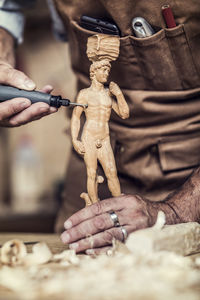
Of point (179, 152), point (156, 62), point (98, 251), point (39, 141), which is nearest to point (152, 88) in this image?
point (156, 62)

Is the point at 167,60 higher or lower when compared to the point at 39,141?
lower

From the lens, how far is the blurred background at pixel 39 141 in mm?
2916

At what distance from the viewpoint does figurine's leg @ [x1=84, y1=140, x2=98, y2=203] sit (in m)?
1.01

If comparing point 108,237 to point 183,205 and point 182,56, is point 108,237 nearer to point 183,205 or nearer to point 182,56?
point 183,205

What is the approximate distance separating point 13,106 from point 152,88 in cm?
44

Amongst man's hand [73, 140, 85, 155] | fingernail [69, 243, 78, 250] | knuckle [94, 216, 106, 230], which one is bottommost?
fingernail [69, 243, 78, 250]

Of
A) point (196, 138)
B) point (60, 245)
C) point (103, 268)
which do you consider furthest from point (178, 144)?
point (103, 268)

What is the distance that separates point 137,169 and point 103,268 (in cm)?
64

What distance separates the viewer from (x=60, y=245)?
111 cm

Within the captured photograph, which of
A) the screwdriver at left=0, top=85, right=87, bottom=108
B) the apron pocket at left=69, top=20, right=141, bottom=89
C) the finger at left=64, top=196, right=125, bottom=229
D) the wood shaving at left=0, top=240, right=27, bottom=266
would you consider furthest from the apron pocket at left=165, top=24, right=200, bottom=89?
the wood shaving at left=0, top=240, right=27, bottom=266

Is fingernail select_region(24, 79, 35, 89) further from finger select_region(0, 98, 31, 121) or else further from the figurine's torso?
the figurine's torso

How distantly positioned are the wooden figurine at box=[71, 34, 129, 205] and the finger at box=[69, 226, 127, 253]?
0.33 feet

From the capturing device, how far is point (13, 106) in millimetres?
1066

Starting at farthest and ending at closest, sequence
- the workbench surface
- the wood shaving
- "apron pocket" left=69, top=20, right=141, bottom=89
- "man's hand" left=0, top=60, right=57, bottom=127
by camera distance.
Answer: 1. "apron pocket" left=69, top=20, right=141, bottom=89
2. "man's hand" left=0, top=60, right=57, bottom=127
3. the wood shaving
4. the workbench surface
